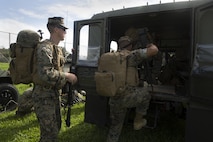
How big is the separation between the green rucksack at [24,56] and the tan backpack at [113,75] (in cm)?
102

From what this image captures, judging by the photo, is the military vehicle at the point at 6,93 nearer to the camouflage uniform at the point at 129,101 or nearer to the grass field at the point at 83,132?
the grass field at the point at 83,132

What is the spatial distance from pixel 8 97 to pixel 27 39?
4.13m

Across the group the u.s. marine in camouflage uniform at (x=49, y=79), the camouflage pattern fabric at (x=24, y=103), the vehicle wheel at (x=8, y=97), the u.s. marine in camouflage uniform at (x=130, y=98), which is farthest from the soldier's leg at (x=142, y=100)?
the vehicle wheel at (x=8, y=97)

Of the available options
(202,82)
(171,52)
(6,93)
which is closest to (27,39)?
(202,82)

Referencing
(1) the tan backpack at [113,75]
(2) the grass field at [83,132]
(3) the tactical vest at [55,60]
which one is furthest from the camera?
(2) the grass field at [83,132]

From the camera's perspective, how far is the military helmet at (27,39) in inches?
142

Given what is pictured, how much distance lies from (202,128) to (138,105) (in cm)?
108

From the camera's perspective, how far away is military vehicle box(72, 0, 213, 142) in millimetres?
3545

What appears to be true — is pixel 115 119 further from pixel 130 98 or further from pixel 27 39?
pixel 27 39

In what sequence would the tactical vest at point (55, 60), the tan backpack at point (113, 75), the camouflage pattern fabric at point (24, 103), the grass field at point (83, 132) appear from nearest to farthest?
the tactical vest at point (55, 60), the tan backpack at point (113, 75), the grass field at point (83, 132), the camouflage pattern fabric at point (24, 103)

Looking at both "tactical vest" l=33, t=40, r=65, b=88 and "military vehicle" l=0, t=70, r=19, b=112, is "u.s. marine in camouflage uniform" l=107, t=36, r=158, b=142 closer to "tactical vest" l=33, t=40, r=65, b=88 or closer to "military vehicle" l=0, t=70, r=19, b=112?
"tactical vest" l=33, t=40, r=65, b=88

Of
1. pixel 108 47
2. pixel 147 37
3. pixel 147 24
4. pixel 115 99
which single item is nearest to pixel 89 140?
pixel 115 99

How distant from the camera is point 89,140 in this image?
5375mm

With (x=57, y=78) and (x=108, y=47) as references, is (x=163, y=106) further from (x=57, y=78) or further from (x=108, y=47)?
(x=57, y=78)
